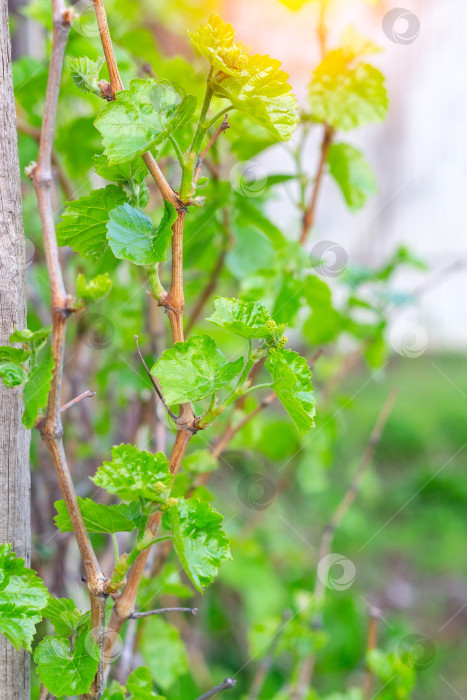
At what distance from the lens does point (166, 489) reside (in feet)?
1.17

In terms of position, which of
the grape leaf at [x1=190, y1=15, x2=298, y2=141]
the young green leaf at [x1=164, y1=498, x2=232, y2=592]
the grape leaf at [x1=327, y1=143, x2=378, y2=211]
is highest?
the grape leaf at [x1=327, y1=143, x2=378, y2=211]

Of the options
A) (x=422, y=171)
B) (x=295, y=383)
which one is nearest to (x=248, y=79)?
(x=295, y=383)

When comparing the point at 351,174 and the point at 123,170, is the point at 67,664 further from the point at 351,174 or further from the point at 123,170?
the point at 351,174

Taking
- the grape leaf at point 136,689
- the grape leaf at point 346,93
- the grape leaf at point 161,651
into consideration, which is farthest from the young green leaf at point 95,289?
the grape leaf at point 161,651

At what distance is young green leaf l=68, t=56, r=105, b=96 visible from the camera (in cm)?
36

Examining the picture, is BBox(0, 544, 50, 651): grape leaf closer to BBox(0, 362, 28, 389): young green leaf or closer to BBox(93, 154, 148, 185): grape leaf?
BBox(0, 362, 28, 389): young green leaf

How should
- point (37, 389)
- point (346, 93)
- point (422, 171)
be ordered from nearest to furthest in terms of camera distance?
1. point (37, 389)
2. point (346, 93)
3. point (422, 171)

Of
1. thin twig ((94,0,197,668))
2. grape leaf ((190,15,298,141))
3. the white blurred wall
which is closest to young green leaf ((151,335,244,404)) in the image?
thin twig ((94,0,197,668))

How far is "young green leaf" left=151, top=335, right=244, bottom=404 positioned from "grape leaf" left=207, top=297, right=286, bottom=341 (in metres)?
0.02

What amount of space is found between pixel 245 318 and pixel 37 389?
12 cm

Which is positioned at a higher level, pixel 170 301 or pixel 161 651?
pixel 170 301

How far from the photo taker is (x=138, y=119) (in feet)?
1.16

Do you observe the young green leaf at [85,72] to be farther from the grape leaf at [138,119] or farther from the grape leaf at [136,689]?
the grape leaf at [136,689]

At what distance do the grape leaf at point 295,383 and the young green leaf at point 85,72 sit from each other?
178 mm
